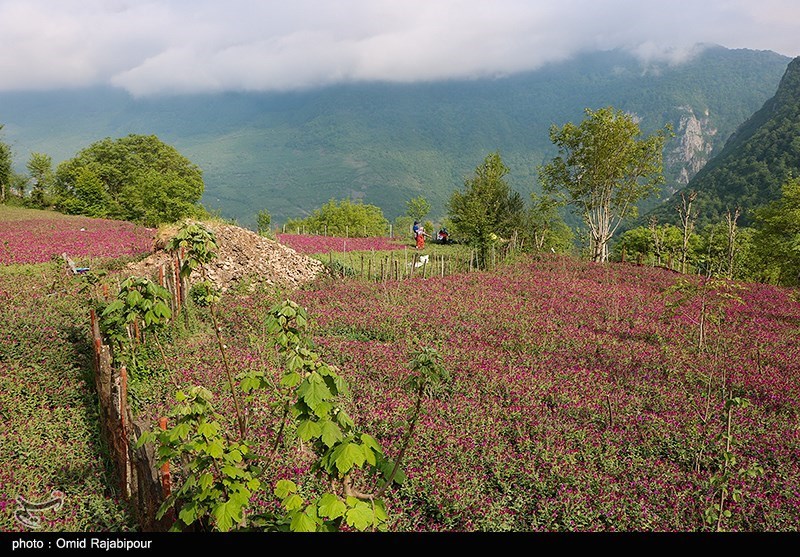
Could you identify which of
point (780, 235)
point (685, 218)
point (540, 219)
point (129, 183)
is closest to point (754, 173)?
point (780, 235)

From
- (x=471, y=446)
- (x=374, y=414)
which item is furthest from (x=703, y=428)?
(x=374, y=414)

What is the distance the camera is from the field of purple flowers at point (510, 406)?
6.20m

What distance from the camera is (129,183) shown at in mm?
63188

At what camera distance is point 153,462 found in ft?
16.6

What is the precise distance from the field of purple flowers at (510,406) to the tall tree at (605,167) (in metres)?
11.6

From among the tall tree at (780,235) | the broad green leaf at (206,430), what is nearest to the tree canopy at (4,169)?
the broad green leaf at (206,430)

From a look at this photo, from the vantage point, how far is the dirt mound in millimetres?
17625

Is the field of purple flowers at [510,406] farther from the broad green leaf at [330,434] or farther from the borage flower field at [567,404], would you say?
the broad green leaf at [330,434]

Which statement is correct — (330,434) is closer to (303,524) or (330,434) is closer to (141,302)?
(303,524)

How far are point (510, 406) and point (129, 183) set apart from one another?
221 feet

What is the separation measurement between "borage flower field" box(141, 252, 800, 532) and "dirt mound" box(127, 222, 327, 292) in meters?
1.66

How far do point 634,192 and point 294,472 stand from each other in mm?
25378

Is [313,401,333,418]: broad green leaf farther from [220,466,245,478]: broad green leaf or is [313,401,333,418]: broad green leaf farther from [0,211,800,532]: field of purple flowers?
[0,211,800,532]: field of purple flowers
